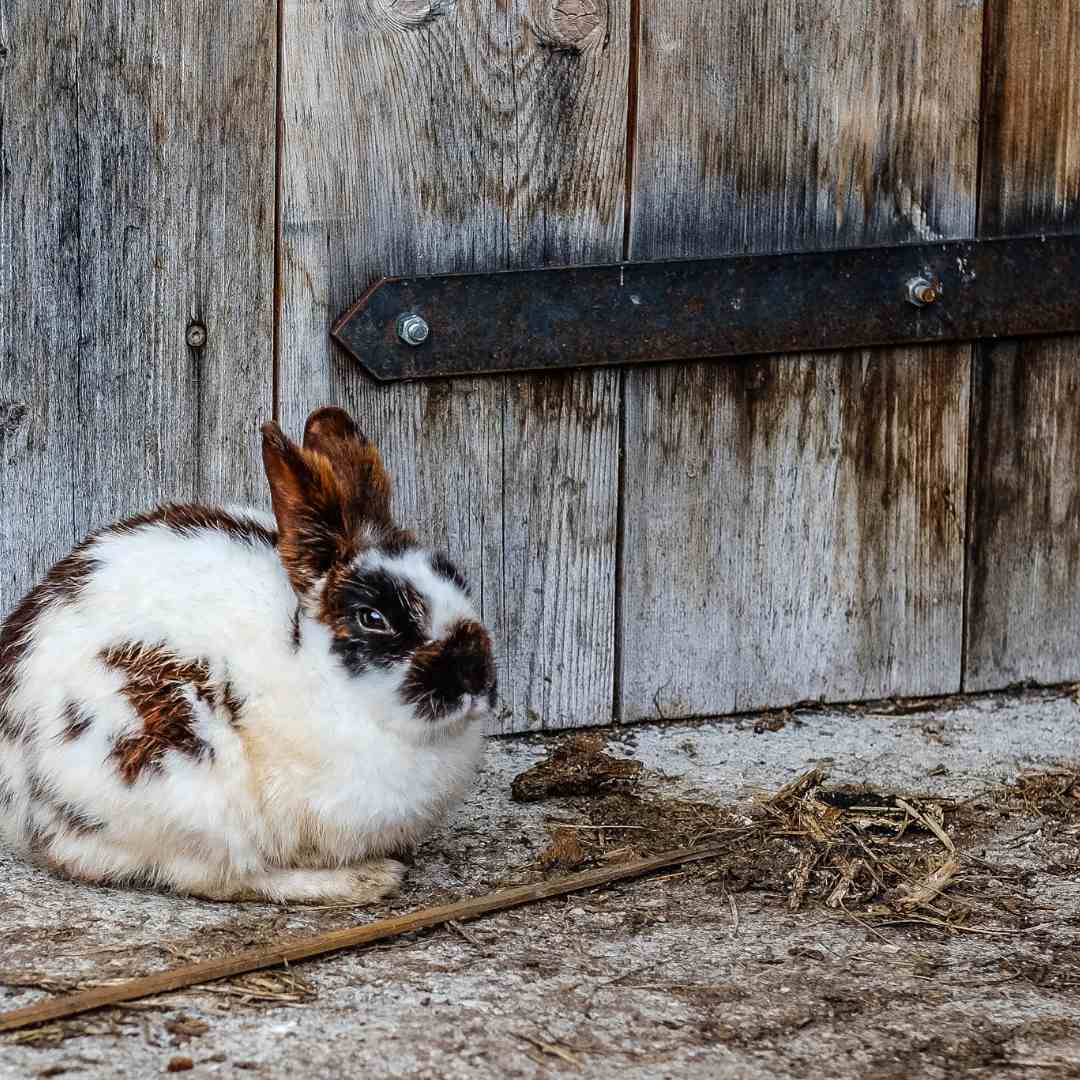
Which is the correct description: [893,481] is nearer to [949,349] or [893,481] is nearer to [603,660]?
[949,349]

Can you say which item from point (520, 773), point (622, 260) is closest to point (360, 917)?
point (520, 773)

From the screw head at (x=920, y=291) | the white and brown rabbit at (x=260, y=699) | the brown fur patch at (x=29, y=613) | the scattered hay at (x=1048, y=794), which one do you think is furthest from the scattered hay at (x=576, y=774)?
the screw head at (x=920, y=291)

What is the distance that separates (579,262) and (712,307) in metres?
0.30

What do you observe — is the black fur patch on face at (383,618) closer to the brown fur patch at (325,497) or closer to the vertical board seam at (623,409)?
the brown fur patch at (325,497)

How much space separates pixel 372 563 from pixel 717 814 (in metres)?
0.98

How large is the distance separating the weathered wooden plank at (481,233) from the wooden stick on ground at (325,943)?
0.77 meters

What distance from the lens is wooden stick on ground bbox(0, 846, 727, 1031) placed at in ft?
7.99

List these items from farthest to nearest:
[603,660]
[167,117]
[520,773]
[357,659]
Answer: [603,660] < [520,773] < [167,117] < [357,659]

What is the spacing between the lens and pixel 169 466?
135 inches

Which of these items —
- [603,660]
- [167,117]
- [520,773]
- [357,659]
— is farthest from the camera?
[603,660]

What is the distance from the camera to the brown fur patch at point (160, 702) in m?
2.74

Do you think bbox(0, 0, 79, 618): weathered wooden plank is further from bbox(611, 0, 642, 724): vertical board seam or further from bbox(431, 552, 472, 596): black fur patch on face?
bbox(611, 0, 642, 724): vertical board seam

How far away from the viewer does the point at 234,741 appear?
9.12 ft

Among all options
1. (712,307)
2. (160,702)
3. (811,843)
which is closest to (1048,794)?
(811,843)
